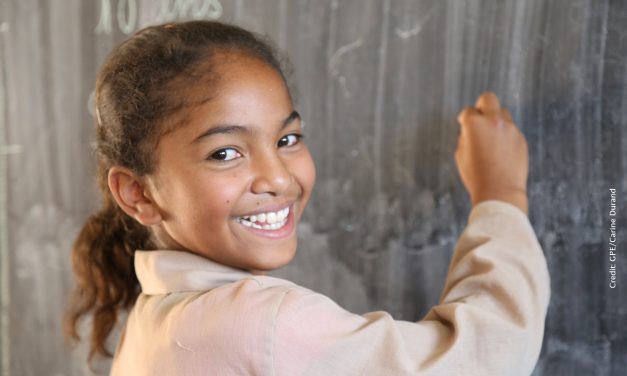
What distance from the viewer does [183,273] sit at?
89 cm

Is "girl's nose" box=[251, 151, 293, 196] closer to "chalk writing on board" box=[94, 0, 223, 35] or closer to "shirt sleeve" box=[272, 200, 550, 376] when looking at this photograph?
"shirt sleeve" box=[272, 200, 550, 376]

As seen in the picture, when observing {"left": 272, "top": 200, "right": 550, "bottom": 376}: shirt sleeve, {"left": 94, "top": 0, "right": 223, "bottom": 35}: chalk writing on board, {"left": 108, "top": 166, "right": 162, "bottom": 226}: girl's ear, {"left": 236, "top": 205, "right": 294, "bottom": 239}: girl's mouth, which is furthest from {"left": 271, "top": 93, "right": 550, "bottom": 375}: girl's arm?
{"left": 94, "top": 0, "right": 223, "bottom": 35}: chalk writing on board

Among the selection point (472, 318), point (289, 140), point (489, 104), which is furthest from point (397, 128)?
point (472, 318)

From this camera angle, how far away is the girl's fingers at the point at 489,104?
3.36 ft

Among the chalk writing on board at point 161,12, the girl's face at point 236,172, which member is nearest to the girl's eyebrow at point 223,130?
the girl's face at point 236,172

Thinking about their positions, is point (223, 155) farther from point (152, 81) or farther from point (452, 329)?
point (452, 329)

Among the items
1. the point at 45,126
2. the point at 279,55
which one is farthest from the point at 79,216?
the point at 279,55

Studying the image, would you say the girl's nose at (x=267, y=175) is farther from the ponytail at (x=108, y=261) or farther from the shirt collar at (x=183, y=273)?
the ponytail at (x=108, y=261)

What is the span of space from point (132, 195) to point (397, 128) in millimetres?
381

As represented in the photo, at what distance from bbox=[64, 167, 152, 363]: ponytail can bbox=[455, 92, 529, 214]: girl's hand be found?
43 centimetres

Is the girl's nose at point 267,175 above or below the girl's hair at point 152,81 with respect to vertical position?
below

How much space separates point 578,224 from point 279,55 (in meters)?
0.45

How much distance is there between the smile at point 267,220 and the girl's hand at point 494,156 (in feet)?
0.80

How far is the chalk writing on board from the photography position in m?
1.27
